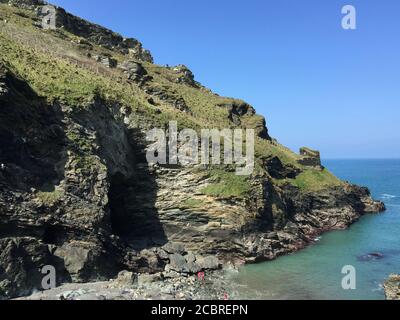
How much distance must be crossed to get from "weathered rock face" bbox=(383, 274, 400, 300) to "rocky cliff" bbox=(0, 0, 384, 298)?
19139 millimetres

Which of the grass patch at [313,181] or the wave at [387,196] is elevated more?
the grass patch at [313,181]

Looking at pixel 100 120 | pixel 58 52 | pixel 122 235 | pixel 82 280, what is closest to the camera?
Result: pixel 82 280

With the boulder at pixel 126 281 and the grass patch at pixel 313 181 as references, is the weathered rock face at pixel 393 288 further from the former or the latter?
the grass patch at pixel 313 181

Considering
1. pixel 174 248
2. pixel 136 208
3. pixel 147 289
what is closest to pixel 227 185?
pixel 174 248

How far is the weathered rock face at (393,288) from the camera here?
3803cm

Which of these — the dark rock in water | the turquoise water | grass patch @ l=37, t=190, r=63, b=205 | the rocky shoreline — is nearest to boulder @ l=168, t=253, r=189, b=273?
the rocky shoreline

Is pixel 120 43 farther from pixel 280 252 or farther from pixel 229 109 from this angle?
pixel 280 252

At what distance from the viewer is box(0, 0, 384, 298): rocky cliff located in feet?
138

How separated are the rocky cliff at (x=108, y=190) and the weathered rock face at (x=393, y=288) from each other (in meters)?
19.1

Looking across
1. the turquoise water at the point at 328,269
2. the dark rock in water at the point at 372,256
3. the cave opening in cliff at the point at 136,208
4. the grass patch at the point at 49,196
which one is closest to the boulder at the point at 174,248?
the cave opening in cliff at the point at 136,208

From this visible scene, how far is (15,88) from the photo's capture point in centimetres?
4441

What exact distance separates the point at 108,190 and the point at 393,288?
32923 millimetres

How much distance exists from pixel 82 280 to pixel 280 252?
29192 millimetres

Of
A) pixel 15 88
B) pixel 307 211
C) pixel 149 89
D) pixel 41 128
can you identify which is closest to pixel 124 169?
pixel 41 128
